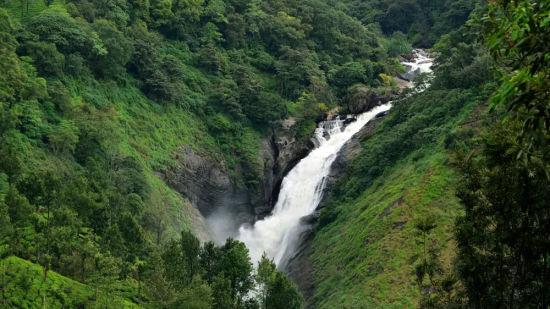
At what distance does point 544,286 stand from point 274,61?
50.6m

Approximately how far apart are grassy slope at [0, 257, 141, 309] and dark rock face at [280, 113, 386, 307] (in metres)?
13.5

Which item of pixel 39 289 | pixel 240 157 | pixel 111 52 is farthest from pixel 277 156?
pixel 39 289

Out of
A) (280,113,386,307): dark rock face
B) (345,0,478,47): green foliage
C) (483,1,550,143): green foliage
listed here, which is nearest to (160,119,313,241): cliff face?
(280,113,386,307): dark rock face

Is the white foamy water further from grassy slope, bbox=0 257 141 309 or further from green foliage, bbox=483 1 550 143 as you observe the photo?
green foliage, bbox=483 1 550 143

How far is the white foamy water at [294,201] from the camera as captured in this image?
41250mm

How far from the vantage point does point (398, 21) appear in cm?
8631

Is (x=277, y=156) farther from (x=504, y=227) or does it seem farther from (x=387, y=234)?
(x=504, y=227)

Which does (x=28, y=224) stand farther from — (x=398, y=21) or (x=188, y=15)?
(x=398, y=21)

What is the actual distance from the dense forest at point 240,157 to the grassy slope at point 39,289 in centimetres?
9

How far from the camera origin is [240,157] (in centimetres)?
4612

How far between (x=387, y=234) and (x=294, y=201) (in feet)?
58.2

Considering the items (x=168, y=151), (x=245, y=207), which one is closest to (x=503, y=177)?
(x=168, y=151)

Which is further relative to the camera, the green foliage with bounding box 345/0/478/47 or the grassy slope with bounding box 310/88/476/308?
the green foliage with bounding box 345/0/478/47

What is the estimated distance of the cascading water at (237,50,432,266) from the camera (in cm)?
4106
